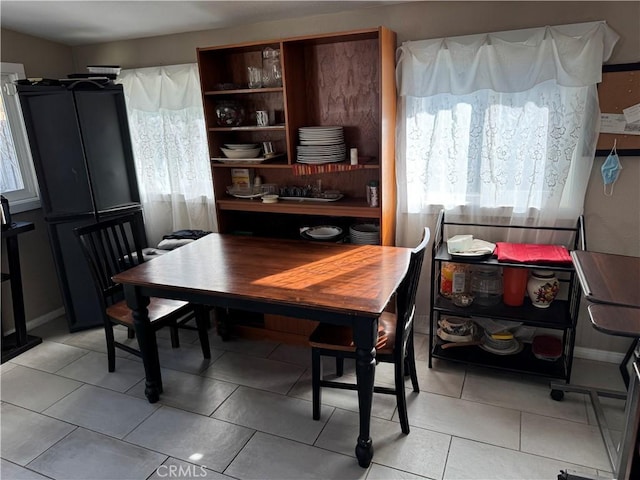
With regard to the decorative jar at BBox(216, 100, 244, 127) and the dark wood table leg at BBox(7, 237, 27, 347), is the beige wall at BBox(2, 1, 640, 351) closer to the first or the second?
the decorative jar at BBox(216, 100, 244, 127)

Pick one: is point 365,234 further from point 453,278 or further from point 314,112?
point 314,112

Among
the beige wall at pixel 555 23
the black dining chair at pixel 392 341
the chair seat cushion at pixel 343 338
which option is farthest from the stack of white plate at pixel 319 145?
the chair seat cushion at pixel 343 338

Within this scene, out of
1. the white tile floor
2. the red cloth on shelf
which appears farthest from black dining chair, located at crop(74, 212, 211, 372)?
the red cloth on shelf

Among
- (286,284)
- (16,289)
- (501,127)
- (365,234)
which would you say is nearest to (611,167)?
(501,127)

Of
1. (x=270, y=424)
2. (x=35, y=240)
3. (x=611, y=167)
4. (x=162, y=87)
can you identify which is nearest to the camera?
(x=270, y=424)

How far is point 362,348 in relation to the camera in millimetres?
1835

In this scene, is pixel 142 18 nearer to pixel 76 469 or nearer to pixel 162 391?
pixel 162 391

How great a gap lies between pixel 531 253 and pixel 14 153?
11.8ft

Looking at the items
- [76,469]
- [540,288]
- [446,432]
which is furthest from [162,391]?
[540,288]

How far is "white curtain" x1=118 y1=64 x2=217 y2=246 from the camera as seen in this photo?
128 inches

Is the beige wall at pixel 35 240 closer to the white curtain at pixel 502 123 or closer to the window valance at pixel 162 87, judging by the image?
the window valance at pixel 162 87

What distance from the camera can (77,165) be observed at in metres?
3.14

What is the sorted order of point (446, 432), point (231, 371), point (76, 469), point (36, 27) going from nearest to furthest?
point (76, 469) → point (446, 432) → point (231, 371) → point (36, 27)

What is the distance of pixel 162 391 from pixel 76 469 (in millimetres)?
590
